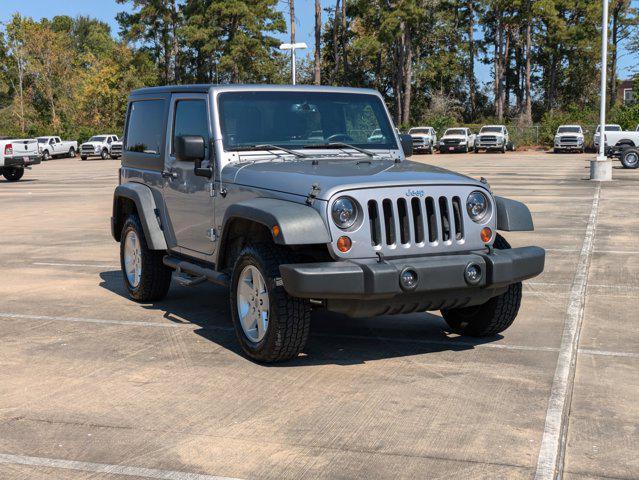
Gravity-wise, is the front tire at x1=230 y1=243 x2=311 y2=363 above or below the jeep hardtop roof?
below

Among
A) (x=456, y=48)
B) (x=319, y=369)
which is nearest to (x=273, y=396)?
(x=319, y=369)

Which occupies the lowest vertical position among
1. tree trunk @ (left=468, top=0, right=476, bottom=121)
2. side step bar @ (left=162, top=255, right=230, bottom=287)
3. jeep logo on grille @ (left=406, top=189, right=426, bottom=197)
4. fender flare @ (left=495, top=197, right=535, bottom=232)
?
side step bar @ (left=162, top=255, right=230, bottom=287)

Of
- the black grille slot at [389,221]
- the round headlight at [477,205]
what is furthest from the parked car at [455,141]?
the black grille slot at [389,221]

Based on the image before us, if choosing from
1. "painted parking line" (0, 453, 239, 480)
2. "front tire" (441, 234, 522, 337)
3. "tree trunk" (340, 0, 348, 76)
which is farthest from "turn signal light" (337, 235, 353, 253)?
"tree trunk" (340, 0, 348, 76)

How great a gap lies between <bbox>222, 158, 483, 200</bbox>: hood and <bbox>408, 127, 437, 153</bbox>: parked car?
4923 cm

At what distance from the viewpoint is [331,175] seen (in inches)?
247

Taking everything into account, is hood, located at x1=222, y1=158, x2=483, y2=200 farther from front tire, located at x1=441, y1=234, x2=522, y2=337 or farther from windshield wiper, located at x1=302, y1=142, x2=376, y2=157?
front tire, located at x1=441, y1=234, x2=522, y2=337

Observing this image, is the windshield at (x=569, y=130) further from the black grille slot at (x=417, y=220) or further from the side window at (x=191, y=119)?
the black grille slot at (x=417, y=220)

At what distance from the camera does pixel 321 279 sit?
5.71 meters

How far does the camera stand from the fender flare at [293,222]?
580 centimetres

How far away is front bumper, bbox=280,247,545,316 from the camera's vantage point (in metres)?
5.74

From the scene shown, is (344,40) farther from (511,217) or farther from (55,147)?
(511,217)

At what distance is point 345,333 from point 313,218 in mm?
1823

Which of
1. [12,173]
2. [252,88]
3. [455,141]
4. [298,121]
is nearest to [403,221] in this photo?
[298,121]
